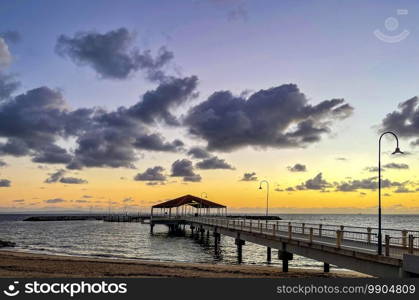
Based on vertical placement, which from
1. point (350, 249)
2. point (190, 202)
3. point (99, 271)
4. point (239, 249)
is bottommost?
point (239, 249)

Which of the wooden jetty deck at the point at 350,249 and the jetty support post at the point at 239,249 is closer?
the wooden jetty deck at the point at 350,249

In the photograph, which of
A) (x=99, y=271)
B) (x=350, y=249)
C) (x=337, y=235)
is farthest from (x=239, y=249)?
(x=350, y=249)

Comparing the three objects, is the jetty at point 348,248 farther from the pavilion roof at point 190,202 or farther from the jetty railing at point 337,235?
the pavilion roof at point 190,202

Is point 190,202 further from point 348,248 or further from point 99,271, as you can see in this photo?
point 348,248

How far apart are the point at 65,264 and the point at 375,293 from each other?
22380mm

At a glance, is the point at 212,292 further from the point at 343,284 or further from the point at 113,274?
the point at 113,274

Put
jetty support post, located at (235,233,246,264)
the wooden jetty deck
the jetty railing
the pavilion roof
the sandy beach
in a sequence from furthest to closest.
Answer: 1. the pavilion roof
2. jetty support post, located at (235,233,246,264)
3. the sandy beach
4. the jetty railing
5. the wooden jetty deck

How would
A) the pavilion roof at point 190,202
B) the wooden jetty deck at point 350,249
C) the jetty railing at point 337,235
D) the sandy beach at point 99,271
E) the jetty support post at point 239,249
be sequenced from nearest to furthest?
the wooden jetty deck at point 350,249 → the jetty railing at point 337,235 → the sandy beach at point 99,271 → the jetty support post at point 239,249 → the pavilion roof at point 190,202

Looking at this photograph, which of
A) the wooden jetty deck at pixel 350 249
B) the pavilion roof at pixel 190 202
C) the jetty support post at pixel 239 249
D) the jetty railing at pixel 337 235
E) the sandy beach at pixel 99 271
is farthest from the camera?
the pavilion roof at pixel 190 202

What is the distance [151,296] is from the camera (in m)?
16.7

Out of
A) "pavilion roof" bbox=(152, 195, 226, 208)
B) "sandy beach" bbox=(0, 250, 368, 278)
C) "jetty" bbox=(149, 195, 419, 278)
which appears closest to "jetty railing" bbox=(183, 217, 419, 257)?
"jetty" bbox=(149, 195, 419, 278)

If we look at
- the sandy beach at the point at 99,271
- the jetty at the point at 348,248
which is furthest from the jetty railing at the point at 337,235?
the sandy beach at the point at 99,271

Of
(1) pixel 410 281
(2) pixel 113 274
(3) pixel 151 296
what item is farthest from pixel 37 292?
(1) pixel 410 281

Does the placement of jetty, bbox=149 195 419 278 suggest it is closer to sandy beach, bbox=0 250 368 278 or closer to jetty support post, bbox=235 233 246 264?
jetty support post, bbox=235 233 246 264
